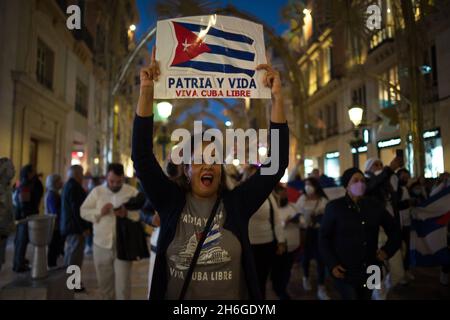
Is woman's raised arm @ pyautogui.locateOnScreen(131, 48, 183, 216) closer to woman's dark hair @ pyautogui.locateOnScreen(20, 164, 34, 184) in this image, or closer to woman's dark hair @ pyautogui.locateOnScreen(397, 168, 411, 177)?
woman's dark hair @ pyautogui.locateOnScreen(397, 168, 411, 177)

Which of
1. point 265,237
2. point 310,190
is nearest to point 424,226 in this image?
point 265,237

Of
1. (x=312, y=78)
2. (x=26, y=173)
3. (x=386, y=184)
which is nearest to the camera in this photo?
(x=386, y=184)

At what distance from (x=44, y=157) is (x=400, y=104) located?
499 centimetres

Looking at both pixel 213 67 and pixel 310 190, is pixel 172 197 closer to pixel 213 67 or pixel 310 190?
pixel 213 67

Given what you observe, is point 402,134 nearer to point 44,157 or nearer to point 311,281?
point 311,281

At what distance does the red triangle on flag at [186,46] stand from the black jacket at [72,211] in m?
3.90

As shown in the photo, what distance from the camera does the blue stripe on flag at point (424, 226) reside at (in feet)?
11.4

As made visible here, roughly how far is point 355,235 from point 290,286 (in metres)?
3.03

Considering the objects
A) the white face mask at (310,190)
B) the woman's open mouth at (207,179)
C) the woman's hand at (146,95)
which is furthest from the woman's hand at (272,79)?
the white face mask at (310,190)

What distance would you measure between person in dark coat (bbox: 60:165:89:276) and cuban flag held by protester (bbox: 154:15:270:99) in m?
3.81

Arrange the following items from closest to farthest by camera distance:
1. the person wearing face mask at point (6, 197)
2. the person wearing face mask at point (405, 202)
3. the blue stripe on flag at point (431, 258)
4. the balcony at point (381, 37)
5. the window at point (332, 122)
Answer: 1. the person wearing face mask at point (6, 197)
2. the blue stripe on flag at point (431, 258)
3. the person wearing face mask at point (405, 202)
4. the balcony at point (381, 37)
5. the window at point (332, 122)

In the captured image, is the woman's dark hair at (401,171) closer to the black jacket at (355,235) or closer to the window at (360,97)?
the black jacket at (355,235)

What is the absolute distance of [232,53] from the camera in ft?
8.13

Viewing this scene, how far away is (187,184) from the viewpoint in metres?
2.13
